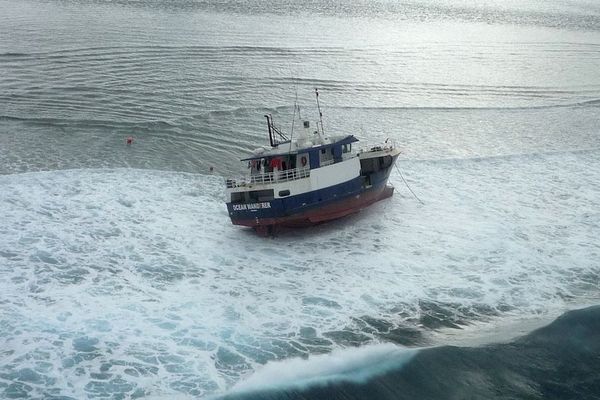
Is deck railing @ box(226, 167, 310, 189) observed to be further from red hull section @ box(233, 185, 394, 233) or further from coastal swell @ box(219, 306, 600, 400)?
coastal swell @ box(219, 306, 600, 400)

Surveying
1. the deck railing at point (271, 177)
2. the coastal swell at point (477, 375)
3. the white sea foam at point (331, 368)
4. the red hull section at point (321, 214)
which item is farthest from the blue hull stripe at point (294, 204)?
the coastal swell at point (477, 375)

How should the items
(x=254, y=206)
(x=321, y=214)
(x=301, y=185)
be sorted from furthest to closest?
1. (x=321, y=214)
2. (x=301, y=185)
3. (x=254, y=206)

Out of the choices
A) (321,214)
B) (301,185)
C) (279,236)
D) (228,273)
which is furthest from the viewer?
(321,214)

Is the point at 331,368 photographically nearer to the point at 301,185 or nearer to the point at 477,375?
the point at 477,375

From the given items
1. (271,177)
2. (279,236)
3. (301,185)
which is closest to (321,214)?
(301,185)

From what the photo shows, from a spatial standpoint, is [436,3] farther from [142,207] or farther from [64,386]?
[64,386]

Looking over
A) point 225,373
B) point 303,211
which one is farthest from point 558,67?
point 225,373

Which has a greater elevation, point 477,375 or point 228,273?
point 228,273

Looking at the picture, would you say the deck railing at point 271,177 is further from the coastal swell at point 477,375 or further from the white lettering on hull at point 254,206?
the coastal swell at point 477,375
